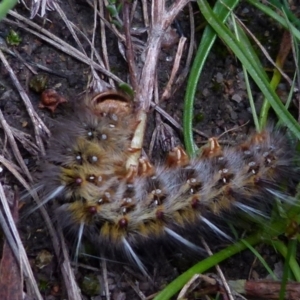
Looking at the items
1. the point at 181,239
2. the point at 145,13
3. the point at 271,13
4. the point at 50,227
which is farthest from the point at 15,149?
the point at 271,13

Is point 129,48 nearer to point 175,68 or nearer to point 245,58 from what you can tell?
point 175,68

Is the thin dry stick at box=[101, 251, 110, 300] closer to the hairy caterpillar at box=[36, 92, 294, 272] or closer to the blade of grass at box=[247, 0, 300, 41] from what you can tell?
the hairy caterpillar at box=[36, 92, 294, 272]

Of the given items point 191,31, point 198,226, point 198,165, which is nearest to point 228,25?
point 191,31

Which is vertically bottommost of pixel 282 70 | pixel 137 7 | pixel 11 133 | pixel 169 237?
pixel 169 237

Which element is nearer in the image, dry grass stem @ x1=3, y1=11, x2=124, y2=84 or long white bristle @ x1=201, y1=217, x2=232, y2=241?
long white bristle @ x1=201, y1=217, x2=232, y2=241

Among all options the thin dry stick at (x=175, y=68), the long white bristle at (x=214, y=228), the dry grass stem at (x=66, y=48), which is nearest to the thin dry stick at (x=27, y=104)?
the dry grass stem at (x=66, y=48)

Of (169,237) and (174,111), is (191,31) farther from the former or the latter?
(169,237)

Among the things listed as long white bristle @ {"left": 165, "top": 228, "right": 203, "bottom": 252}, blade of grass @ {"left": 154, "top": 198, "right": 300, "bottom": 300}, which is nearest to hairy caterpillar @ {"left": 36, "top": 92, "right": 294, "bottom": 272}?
long white bristle @ {"left": 165, "top": 228, "right": 203, "bottom": 252}
